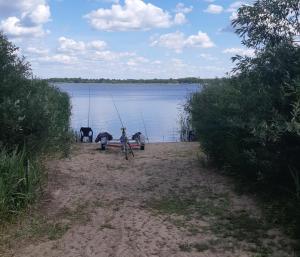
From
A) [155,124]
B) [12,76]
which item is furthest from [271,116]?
[155,124]

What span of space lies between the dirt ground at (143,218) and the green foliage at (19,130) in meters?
0.47

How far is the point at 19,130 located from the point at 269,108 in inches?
159

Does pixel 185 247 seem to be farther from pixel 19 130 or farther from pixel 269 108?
pixel 19 130

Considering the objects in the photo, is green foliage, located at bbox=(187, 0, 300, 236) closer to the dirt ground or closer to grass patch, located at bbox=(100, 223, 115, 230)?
the dirt ground

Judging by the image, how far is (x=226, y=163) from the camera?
10.5 meters

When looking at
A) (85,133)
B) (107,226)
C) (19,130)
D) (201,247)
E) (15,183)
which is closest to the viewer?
(201,247)

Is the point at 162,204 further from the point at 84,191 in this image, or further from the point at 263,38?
the point at 263,38

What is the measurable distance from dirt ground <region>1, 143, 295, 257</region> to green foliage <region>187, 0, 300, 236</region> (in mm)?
542

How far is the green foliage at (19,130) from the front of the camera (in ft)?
23.9

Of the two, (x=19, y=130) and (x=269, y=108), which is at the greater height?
(x=269, y=108)

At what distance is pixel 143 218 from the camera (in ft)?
24.3

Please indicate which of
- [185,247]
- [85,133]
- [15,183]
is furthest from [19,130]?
[85,133]

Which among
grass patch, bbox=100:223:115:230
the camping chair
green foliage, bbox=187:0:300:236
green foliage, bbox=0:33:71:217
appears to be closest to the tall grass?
green foliage, bbox=0:33:71:217

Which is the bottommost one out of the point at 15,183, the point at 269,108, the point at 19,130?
the point at 15,183
